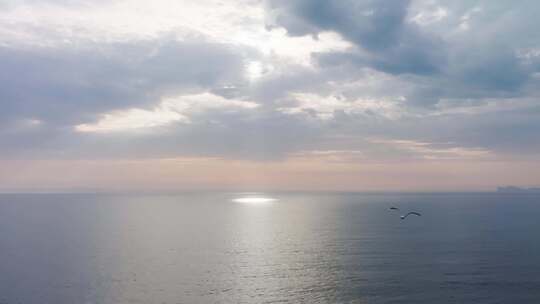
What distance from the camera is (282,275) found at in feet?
332

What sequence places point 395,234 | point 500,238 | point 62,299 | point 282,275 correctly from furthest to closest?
point 395,234
point 500,238
point 282,275
point 62,299

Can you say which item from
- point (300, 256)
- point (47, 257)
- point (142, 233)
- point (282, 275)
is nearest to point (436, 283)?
point (282, 275)

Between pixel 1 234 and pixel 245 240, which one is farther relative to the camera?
pixel 1 234

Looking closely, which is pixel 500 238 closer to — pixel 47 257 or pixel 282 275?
pixel 282 275

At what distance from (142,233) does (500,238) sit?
153465mm

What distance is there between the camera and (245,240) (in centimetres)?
16350

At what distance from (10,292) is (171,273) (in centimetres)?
3549

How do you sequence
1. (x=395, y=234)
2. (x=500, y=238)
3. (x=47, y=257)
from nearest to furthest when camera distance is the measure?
1. (x=47, y=257)
2. (x=500, y=238)
3. (x=395, y=234)

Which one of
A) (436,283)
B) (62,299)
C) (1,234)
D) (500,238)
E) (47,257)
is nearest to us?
(62,299)

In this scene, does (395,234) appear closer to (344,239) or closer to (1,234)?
(344,239)

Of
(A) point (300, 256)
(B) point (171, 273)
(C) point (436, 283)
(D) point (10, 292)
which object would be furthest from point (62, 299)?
(C) point (436, 283)

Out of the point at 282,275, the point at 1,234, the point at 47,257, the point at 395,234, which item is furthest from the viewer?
the point at 1,234

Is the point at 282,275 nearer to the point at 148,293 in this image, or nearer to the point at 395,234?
the point at 148,293

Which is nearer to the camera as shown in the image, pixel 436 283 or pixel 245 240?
pixel 436 283
